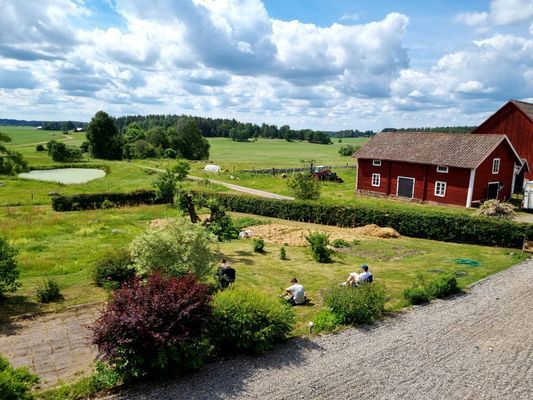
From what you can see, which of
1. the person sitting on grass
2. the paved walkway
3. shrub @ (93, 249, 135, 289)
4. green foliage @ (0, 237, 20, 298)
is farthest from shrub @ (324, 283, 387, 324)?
green foliage @ (0, 237, 20, 298)

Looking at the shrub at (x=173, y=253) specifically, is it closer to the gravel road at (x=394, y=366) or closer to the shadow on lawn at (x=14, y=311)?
the shadow on lawn at (x=14, y=311)

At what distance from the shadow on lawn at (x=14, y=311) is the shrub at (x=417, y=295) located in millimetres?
11780

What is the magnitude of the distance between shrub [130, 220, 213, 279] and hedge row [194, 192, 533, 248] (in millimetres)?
16083

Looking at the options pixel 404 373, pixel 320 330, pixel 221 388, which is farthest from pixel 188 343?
pixel 404 373

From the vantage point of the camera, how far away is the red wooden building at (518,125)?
3972 cm

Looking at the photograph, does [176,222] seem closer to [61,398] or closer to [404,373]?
[61,398]

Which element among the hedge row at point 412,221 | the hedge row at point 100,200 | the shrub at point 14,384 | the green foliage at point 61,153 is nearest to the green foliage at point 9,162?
the shrub at point 14,384

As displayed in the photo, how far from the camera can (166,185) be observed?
119ft

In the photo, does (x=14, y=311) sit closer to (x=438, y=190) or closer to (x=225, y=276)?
(x=225, y=276)

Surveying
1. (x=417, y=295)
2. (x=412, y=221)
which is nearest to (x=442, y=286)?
(x=417, y=295)

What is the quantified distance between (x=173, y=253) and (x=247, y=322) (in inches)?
167

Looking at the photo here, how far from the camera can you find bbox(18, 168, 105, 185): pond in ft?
187

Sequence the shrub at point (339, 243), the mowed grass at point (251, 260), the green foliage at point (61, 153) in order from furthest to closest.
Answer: the green foliage at point (61, 153)
the shrub at point (339, 243)
the mowed grass at point (251, 260)

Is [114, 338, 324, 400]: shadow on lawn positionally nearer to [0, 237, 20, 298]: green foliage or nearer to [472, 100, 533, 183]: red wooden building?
[0, 237, 20, 298]: green foliage
